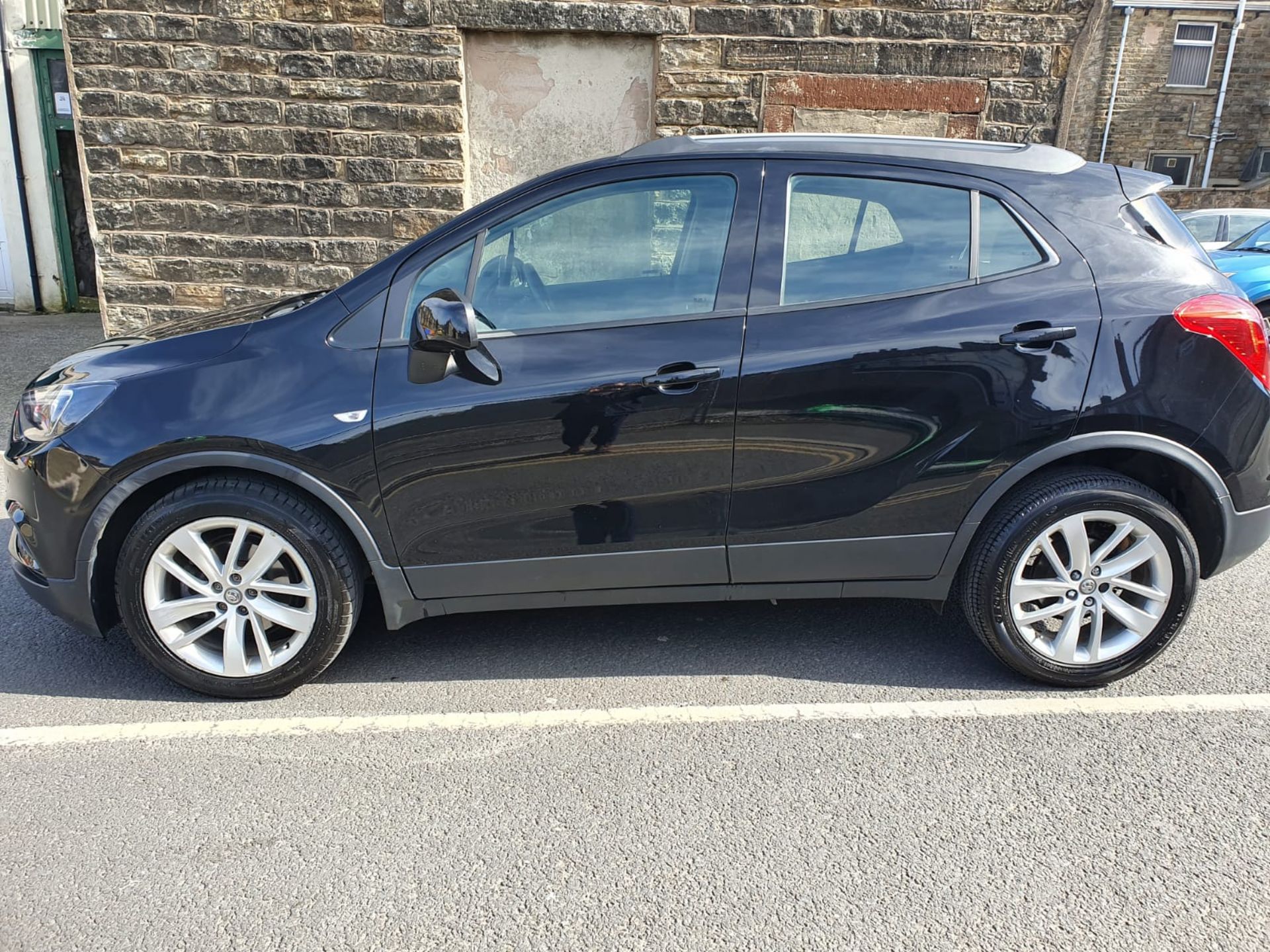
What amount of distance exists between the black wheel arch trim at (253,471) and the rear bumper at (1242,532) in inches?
112

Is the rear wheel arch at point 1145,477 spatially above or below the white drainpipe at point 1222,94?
below

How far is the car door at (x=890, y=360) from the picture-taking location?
3.01m

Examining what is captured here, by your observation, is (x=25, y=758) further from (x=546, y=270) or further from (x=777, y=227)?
(x=777, y=227)

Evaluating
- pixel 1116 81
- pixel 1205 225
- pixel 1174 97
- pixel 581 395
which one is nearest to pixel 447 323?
pixel 581 395

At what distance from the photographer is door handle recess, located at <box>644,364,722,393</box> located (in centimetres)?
Answer: 298

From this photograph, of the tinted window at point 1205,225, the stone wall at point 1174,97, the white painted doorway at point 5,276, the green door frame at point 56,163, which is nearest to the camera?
the green door frame at point 56,163

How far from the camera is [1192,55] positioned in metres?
25.8

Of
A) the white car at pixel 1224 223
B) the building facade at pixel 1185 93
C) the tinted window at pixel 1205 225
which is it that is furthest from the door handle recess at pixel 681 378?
the building facade at pixel 1185 93

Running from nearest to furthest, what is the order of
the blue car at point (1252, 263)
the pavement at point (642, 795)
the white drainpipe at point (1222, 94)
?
the pavement at point (642, 795)
the blue car at point (1252, 263)
the white drainpipe at point (1222, 94)

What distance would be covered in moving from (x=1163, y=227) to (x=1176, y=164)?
28267mm

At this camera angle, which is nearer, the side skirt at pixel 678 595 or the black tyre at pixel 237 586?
the black tyre at pixel 237 586

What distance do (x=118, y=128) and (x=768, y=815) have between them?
7.58 metres

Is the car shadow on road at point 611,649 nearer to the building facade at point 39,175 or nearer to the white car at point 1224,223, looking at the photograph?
the building facade at point 39,175

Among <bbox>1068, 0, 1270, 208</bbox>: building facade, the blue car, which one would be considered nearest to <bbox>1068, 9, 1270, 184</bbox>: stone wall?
<bbox>1068, 0, 1270, 208</bbox>: building facade
